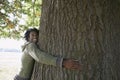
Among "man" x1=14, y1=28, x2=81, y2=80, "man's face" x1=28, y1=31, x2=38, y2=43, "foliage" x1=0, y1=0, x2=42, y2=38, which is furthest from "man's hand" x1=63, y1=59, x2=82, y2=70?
"foliage" x1=0, y1=0, x2=42, y2=38

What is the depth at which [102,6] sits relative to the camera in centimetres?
430

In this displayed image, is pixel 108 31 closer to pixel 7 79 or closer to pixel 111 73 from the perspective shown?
pixel 111 73

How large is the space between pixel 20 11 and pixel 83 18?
21.2 ft

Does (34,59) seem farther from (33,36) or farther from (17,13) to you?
(17,13)

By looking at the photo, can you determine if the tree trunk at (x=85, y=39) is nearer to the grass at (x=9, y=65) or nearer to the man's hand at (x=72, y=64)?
the man's hand at (x=72, y=64)

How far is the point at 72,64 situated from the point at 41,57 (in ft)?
1.46

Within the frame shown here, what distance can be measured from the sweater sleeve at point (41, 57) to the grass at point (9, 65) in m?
13.8

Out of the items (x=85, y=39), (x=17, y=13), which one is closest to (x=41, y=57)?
(x=85, y=39)

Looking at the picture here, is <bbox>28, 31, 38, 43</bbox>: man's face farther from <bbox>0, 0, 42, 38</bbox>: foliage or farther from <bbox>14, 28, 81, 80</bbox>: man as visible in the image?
<bbox>0, 0, 42, 38</bbox>: foliage

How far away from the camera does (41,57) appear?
4230mm

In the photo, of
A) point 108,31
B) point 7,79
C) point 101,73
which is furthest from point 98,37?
point 7,79

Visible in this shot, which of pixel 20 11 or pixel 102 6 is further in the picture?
pixel 20 11

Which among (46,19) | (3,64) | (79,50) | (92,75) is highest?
(46,19)

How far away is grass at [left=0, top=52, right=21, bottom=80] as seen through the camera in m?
19.0
